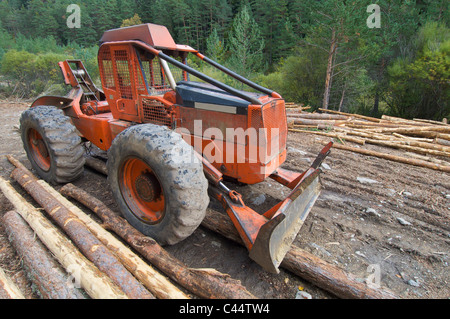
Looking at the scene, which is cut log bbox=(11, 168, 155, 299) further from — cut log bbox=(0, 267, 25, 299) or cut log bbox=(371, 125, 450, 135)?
cut log bbox=(371, 125, 450, 135)

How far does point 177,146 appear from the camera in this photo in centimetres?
278

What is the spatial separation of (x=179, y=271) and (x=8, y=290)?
1.46 m

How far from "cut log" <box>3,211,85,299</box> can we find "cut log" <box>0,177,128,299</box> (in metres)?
0.05

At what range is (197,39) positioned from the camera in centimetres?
4034

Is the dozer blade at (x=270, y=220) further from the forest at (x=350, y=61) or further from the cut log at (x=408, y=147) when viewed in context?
the forest at (x=350, y=61)

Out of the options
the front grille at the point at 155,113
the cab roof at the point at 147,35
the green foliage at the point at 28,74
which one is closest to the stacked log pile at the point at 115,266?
the front grille at the point at 155,113

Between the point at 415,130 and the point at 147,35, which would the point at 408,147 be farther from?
the point at 147,35

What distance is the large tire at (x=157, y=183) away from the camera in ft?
8.74

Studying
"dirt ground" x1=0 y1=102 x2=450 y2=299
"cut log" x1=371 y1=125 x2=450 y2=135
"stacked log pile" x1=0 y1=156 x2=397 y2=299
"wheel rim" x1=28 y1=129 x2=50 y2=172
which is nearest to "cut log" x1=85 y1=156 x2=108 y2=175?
"dirt ground" x1=0 y1=102 x2=450 y2=299

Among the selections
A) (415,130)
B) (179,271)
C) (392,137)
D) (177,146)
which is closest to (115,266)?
(179,271)

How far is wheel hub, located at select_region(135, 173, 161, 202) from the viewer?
3141 mm

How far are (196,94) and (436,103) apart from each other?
17.1 m

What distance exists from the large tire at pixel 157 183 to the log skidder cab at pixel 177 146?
0.04 ft

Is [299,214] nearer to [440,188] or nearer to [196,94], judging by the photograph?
[196,94]
